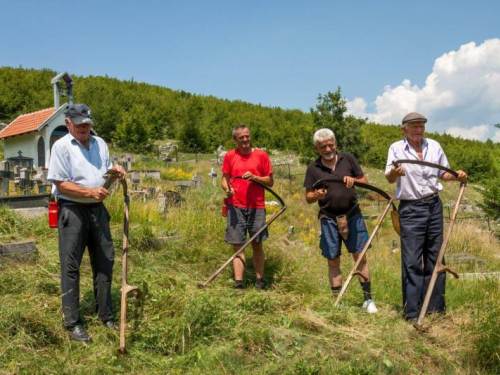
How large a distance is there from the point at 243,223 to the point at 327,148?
1.22m

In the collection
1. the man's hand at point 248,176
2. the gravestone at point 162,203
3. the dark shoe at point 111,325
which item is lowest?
the dark shoe at point 111,325

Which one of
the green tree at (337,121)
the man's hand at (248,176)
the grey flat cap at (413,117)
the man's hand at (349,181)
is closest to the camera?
the grey flat cap at (413,117)

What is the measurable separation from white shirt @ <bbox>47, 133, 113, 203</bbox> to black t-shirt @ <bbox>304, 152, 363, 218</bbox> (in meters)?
1.87

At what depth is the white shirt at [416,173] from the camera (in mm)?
3984

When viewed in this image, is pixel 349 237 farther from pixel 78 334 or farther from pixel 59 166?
pixel 59 166

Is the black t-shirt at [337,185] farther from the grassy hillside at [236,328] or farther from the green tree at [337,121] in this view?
the green tree at [337,121]

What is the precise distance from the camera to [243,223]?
4898mm

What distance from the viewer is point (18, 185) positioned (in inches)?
376

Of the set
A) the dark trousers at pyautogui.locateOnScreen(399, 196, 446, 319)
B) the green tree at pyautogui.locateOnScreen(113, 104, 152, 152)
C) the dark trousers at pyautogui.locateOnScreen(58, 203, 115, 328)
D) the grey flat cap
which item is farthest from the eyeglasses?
the green tree at pyautogui.locateOnScreen(113, 104, 152, 152)

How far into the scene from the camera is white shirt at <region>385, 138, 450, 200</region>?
13.1ft

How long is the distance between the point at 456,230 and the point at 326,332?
6.79 metres

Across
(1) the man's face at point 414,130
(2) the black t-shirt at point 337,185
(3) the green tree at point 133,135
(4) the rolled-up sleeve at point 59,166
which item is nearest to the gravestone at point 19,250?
(4) the rolled-up sleeve at point 59,166

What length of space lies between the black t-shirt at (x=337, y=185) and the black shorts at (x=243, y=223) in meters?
0.74

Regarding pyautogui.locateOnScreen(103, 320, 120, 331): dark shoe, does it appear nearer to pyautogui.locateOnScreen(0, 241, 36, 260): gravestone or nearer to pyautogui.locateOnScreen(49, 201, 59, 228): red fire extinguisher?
pyautogui.locateOnScreen(49, 201, 59, 228): red fire extinguisher
